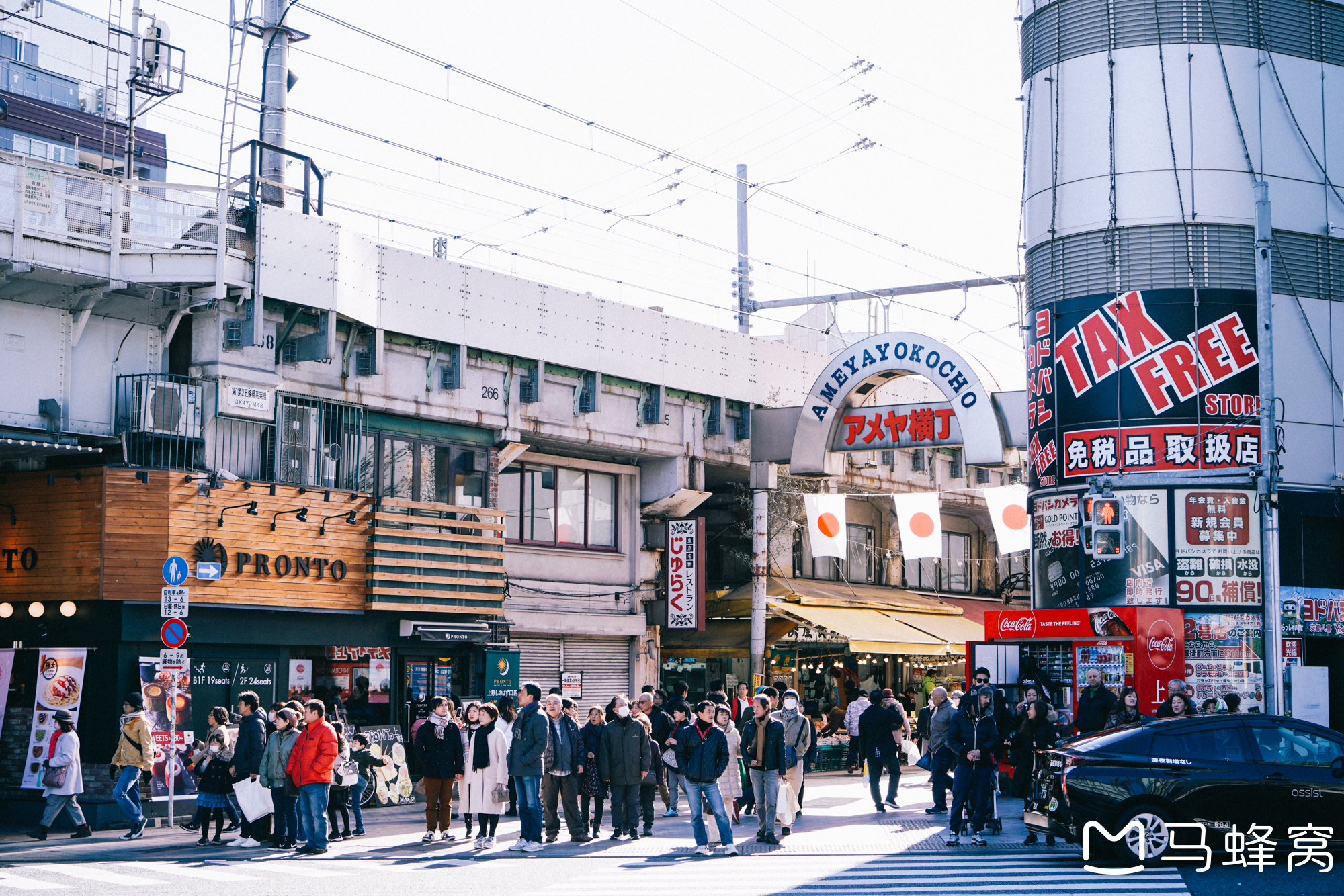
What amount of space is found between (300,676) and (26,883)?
924cm

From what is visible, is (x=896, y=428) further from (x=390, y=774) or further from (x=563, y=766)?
(x=563, y=766)

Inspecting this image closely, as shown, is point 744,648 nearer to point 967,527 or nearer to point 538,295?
point 538,295

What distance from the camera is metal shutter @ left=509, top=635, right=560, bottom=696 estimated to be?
28344mm

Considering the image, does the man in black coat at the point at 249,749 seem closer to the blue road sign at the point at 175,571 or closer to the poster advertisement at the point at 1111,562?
the blue road sign at the point at 175,571

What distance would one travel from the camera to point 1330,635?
2511 cm

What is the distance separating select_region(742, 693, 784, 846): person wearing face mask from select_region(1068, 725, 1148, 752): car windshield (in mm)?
3483

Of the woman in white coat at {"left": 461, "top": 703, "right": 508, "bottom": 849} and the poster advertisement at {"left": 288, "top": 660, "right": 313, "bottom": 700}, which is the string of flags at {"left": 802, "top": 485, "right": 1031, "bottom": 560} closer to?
the poster advertisement at {"left": 288, "top": 660, "right": 313, "bottom": 700}

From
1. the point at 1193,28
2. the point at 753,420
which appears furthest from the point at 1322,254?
the point at 753,420

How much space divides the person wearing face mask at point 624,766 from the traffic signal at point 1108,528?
9575 millimetres

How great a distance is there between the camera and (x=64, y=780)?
1814 cm

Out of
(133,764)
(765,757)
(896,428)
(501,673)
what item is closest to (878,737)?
(765,757)

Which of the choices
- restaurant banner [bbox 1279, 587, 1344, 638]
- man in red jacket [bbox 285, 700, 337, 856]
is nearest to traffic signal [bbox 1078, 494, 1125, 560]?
restaurant banner [bbox 1279, 587, 1344, 638]

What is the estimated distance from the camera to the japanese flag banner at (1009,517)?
3256cm

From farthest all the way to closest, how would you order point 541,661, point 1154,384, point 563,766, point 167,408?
point 541,661
point 1154,384
point 167,408
point 563,766
